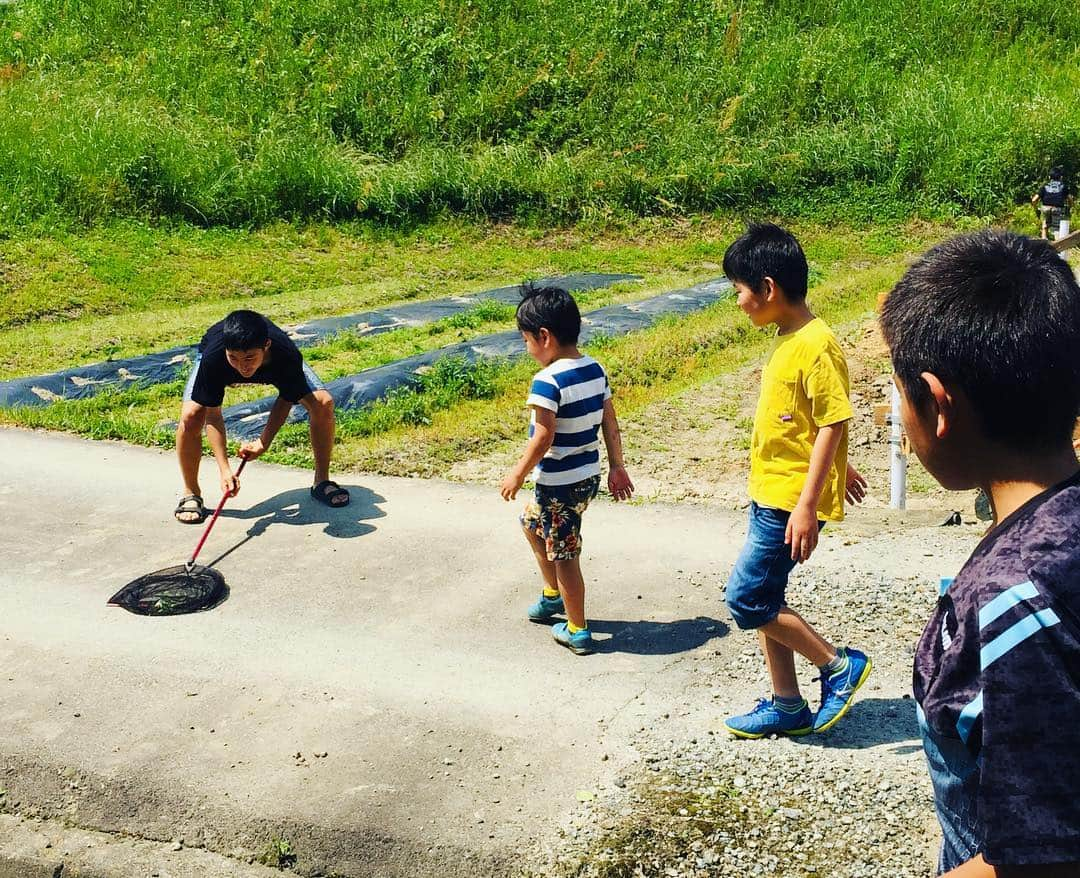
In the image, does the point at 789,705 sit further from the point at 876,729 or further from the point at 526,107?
the point at 526,107

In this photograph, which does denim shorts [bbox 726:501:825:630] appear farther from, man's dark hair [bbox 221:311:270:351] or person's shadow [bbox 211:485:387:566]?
man's dark hair [bbox 221:311:270:351]

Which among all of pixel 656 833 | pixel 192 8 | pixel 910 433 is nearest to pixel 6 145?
pixel 192 8

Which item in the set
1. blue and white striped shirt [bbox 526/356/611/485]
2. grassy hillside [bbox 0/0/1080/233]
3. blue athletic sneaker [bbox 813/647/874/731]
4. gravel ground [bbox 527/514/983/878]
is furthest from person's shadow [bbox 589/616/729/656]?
grassy hillside [bbox 0/0/1080/233]

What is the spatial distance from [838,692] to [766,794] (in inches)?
20.7

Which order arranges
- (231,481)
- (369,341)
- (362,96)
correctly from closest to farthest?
(231,481), (369,341), (362,96)

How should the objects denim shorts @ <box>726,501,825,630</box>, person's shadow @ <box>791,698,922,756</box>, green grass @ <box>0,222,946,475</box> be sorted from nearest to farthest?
denim shorts @ <box>726,501,825,630</box> → person's shadow @ <box>791,698,922,756</box> → green grass @ <box>0,222,946,475</box>

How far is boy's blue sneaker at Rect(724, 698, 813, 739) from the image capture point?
4.26m

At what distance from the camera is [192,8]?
24.1 meters

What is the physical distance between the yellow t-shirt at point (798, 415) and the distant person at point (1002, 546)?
2032mm

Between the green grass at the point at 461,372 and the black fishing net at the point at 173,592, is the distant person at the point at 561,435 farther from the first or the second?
the green grass at the point at 461,372

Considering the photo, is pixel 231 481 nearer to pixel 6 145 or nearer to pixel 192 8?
pixel 6 145

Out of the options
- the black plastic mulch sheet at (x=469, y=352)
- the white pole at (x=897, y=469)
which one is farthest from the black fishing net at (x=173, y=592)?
the white pole at (x=897, y=469)

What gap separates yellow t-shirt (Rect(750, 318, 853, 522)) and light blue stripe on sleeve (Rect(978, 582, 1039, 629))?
236cm

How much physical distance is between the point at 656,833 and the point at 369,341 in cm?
854
